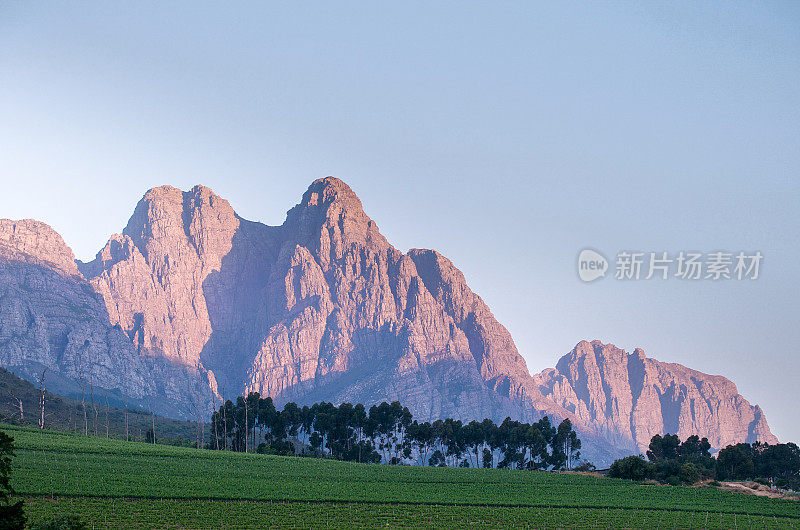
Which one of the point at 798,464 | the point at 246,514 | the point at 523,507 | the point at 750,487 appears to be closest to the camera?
the point at 246,514

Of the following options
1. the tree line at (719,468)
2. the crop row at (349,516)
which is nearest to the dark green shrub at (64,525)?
the crop row at (349,516)

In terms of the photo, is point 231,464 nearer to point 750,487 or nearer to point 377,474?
point 377,474

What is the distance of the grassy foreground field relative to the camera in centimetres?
9156

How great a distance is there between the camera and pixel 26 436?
463ft

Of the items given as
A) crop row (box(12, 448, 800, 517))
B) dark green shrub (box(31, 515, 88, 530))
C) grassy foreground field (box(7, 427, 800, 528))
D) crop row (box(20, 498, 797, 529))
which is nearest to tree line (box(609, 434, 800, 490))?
crop row (box(12, 448, 800, 517))

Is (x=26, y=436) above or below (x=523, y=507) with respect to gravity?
above

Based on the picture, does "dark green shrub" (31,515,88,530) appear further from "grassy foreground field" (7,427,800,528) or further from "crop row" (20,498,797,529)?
"grassy foreground field" (7,427,800,528)

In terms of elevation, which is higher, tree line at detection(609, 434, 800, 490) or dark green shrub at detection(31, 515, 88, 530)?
dark green shrub at detection(31, 515, 88, 530)

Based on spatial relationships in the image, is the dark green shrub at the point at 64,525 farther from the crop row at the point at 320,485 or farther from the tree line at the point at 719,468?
the tree line at the point at 719,468

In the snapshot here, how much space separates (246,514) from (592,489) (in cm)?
6801

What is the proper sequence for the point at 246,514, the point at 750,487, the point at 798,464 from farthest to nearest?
1. the point at 798,464
2. the point at 750,487
3. the point at 246,514

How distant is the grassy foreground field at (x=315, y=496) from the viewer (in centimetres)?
9156

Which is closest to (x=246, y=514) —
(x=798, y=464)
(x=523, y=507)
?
(x=523, y=507)

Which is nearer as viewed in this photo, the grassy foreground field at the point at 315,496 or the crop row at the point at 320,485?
the grassy foreground field at the point at 315,496
